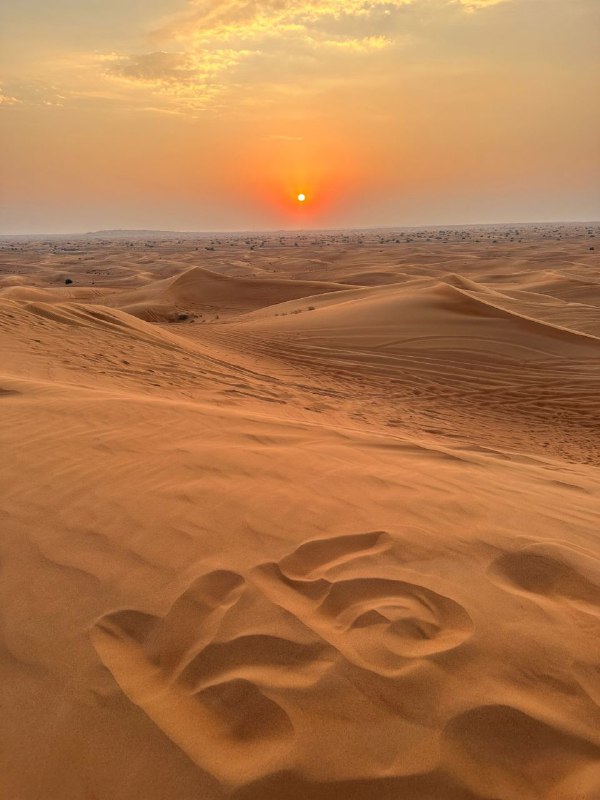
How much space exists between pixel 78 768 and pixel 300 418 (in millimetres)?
5336

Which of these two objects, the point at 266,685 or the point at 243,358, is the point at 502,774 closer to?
the point at 266,685

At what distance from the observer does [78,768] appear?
1.66m

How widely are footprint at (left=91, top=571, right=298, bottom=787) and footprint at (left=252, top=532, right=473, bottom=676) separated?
8.1 inches

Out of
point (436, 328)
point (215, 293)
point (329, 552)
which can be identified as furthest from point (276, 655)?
point (215, 293)

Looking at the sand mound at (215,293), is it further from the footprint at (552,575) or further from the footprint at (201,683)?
the footprint at (201,683)

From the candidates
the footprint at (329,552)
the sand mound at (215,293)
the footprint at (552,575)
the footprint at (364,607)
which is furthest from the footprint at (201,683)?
the sand mound at (215,293)

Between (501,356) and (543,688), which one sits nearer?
(543,688)

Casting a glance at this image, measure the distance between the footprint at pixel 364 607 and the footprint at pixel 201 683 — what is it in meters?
0.21

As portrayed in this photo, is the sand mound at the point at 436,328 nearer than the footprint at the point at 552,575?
No

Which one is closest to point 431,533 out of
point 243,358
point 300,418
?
point 300,418

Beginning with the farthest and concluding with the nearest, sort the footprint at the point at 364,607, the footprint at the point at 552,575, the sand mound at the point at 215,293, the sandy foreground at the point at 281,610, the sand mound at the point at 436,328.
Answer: the sand mound at the point at 215,293 → the sand mound at the point at 436,328 → the footprint at the point at 552,575 → the footprint at the point at 364,607 → the sandy foreground at the point at 281,610

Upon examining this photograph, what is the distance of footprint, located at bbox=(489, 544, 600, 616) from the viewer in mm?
2652

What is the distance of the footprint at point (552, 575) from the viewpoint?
104 inches

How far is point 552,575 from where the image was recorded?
2.83m
